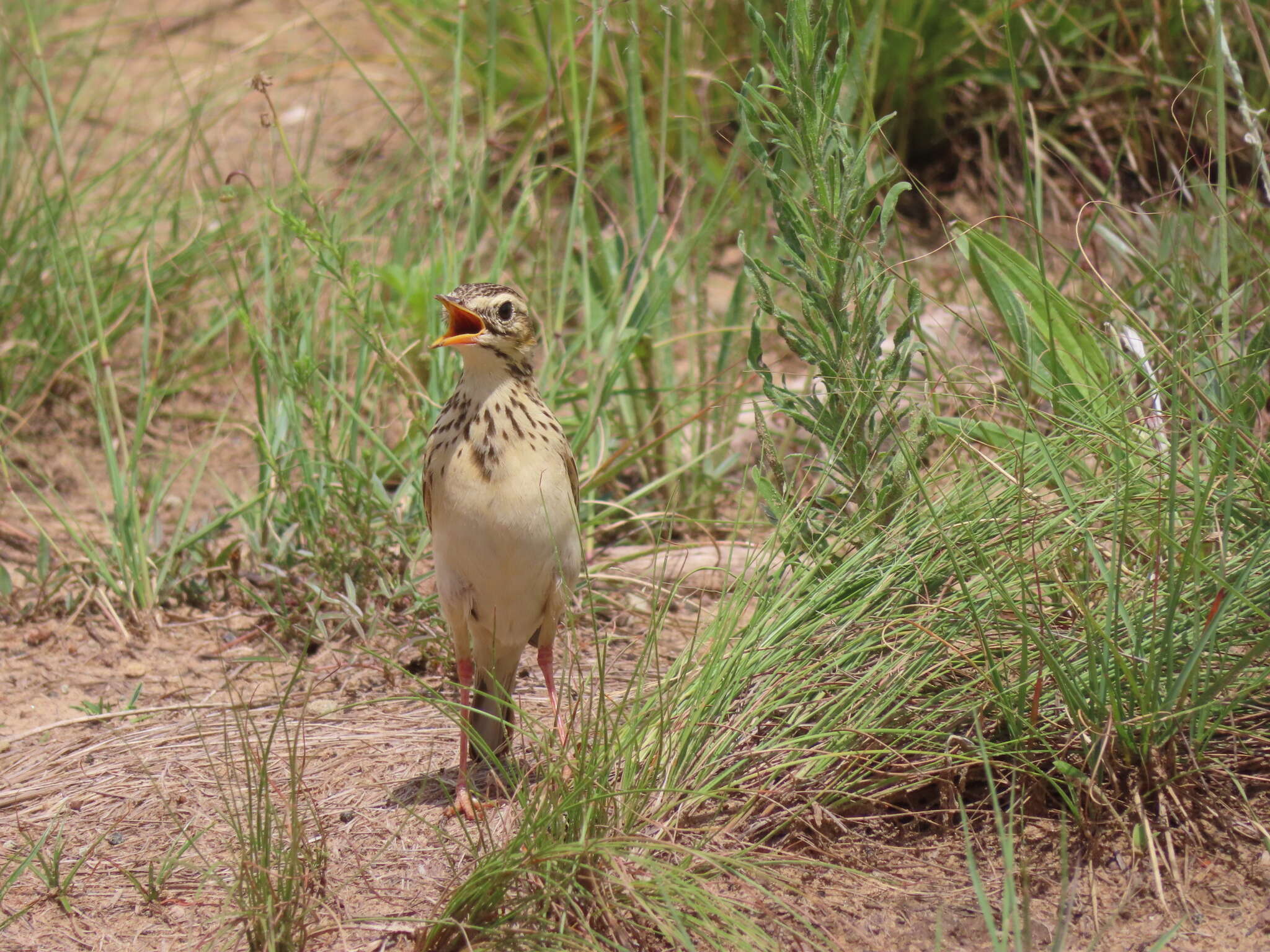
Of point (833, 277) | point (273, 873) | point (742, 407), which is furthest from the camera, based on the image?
point (742, 407)

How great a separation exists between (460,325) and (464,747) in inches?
44.1

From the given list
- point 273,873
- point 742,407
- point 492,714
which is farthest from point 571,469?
point 742,407

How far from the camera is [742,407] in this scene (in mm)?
5594

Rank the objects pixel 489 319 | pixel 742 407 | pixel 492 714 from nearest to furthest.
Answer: pixel 489 319
pixel 492 714
pixel 742 407

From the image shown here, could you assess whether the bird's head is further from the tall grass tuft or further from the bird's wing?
the tall grass tuft

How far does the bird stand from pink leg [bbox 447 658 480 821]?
12 millimetres

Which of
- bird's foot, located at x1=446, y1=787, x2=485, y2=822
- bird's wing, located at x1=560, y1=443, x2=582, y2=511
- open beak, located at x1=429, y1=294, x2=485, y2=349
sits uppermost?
open beak, located at x1=429, y1=294, x2=485, y2=349

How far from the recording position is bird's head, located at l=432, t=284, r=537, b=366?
3.52 m

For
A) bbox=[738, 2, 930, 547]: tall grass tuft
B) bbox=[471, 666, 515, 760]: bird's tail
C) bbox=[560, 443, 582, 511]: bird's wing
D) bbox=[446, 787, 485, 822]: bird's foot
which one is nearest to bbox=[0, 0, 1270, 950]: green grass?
bbox=[738, 2, 930, 547]: tall grass tuft

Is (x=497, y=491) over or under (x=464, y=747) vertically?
over

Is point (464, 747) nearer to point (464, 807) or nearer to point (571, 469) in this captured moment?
point (464, 807)

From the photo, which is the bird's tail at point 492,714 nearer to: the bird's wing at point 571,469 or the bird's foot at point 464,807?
the bird's foot at point 464,807

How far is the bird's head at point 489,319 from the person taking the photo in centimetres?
352

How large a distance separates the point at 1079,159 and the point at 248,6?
522 centimetres
